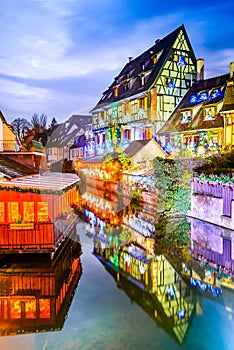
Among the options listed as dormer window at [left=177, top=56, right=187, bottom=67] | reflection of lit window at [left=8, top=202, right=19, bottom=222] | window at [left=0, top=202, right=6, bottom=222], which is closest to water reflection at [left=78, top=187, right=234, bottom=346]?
reflection of lit window at [left=8, top=202, right=19, bottom=222]

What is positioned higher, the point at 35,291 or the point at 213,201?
the point at 213,201

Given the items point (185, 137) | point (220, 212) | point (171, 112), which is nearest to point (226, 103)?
point (185, 137)

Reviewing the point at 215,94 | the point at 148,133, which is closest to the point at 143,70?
the point at 148,133

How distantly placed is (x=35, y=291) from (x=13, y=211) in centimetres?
334

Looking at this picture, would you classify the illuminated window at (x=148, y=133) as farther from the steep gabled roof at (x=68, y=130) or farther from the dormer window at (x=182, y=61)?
the steep gabled roof at (x=68, y=130)

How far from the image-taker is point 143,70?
3775cm

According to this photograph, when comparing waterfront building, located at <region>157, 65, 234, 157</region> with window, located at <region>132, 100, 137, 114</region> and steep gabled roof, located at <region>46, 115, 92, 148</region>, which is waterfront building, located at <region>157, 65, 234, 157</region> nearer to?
window, located at <region>132, 100, 137, 114</region>

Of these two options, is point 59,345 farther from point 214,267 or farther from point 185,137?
point 185,137

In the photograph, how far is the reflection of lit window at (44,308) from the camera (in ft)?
26.4

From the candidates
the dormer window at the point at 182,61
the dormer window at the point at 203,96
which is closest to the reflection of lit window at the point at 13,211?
the dormer window at the point at 203,96

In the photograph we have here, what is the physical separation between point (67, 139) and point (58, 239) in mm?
47360

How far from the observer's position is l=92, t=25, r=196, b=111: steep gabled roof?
1341 inches

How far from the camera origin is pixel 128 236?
14539mm

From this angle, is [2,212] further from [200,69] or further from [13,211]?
[200,69]
